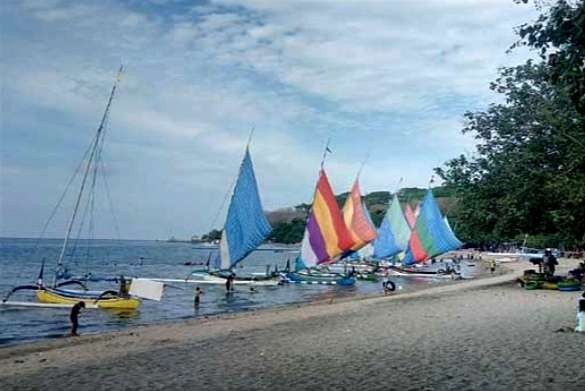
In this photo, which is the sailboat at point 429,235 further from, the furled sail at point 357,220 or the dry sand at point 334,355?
the dry sand at point 334,355

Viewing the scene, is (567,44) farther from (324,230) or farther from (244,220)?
(324,230)

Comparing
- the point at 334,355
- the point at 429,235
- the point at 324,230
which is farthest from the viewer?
the point at 429,235

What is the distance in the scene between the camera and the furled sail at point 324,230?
3962 centimetres

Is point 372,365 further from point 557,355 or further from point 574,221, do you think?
point 574,221

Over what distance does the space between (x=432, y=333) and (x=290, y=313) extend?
31.7 ft

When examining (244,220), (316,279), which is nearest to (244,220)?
(244,220)

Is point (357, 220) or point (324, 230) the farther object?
point (357, 220)

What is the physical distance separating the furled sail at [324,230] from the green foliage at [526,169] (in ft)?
29.2

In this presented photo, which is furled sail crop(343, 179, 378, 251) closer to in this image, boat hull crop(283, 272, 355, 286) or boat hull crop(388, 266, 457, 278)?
boat hull crop(283, 272, 355, 286)

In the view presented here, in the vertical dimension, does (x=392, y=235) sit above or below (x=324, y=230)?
above

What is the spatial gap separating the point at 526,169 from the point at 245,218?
1435 centimetres

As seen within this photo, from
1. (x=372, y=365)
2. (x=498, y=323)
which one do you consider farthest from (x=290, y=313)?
(x=372, y=365)

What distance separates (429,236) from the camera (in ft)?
167

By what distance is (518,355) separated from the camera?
1175cm
